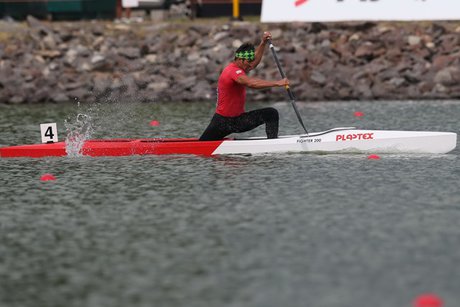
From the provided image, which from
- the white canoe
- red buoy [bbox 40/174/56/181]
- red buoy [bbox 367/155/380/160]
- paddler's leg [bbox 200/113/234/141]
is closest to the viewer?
red buoy [bbox 40/174/56/181]

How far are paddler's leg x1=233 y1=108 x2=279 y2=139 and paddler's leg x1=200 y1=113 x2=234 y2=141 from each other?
165 millimetres

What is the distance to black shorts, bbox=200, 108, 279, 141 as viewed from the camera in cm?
1783

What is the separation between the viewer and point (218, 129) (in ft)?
59.1

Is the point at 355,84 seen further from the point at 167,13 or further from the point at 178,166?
the point at 178,166

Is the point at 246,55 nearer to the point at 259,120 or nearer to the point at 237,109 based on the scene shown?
the point at 237,109

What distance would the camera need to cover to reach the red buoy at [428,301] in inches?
333

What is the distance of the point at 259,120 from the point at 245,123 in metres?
0.26

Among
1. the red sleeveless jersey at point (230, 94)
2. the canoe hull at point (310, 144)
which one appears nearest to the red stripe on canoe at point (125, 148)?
the canoe hull at point (310, 144)

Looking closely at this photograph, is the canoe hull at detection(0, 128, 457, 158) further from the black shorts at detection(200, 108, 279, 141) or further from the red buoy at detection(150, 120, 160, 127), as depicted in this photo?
the red buoy at detection(150, 120, 160, 127)

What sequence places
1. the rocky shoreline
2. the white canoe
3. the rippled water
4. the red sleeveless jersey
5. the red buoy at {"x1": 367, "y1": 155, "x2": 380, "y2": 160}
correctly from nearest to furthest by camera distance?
the rippled water < the red buoy at {"x1": 367, "y1": 155, "x2": 380, "y2": 160} < the white canoe < the red sleeveless jersey < the rocky shoreline

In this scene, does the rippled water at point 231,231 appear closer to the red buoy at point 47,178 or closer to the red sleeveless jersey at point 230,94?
the red buoy at point 47,178

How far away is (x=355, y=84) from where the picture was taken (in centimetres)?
3089

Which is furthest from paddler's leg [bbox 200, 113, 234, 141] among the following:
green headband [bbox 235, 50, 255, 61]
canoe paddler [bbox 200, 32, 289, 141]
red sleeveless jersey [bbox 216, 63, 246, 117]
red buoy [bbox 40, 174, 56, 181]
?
red buoy [bbox 40, 174, 56, 181]

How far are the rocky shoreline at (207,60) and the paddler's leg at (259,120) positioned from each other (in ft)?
42.2
